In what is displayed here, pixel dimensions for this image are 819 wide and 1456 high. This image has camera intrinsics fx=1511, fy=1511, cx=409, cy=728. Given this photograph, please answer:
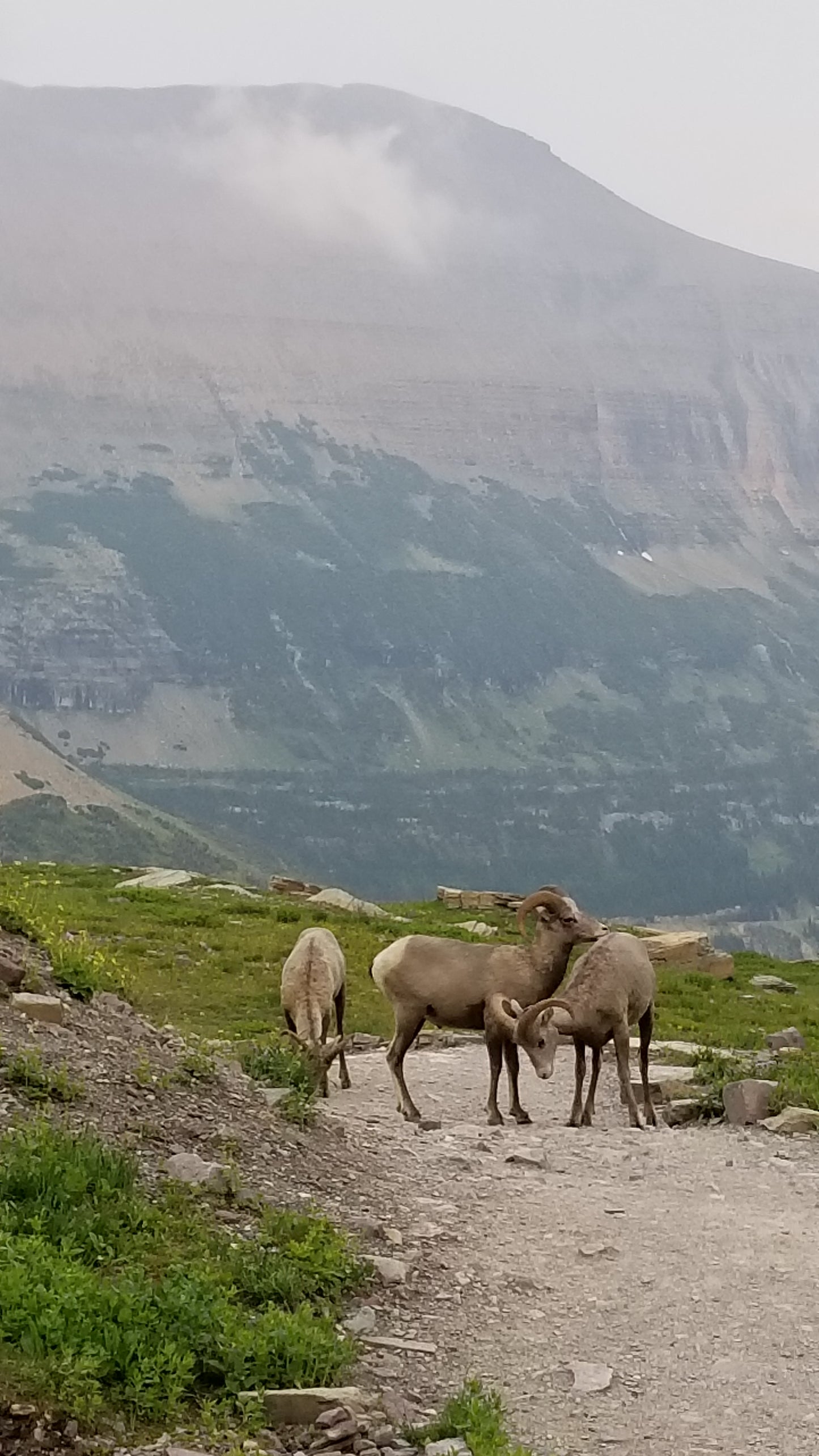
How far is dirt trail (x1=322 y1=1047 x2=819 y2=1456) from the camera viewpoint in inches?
369

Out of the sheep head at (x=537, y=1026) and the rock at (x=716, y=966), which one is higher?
the sheep head at (x=537, y=1026)

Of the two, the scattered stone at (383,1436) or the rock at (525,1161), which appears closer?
the scattered stone at (383,1436)

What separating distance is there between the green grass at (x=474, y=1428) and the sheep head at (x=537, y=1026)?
835 cm

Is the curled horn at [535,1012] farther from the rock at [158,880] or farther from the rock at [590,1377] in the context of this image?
the rock at [158,880]

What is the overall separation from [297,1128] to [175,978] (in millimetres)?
13515

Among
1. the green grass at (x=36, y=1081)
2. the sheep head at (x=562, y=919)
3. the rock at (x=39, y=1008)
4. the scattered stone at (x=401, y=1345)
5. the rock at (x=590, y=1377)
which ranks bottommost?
the rock at (x=590, y=1377)

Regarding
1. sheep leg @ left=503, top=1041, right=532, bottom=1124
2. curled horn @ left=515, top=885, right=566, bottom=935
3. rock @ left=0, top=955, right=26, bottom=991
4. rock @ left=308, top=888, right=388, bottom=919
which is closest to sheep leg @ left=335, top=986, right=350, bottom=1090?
sheep leg @ left=503, top=1041, right=532, bottom=1124

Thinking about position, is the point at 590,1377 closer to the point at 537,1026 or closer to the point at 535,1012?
the point at 535,1012

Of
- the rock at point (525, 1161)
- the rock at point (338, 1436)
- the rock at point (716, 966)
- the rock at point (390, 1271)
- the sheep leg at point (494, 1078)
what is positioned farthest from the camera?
the rock at point (716, 966)

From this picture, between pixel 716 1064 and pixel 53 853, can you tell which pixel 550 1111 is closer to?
pixel 716 1064

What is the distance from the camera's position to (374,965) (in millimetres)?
18734

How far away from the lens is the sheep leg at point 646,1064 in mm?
17844

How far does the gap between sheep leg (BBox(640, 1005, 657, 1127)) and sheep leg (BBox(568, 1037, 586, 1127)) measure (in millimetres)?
766

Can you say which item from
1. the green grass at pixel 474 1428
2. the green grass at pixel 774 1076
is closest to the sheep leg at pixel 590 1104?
the green grass at pixel 774 1076
